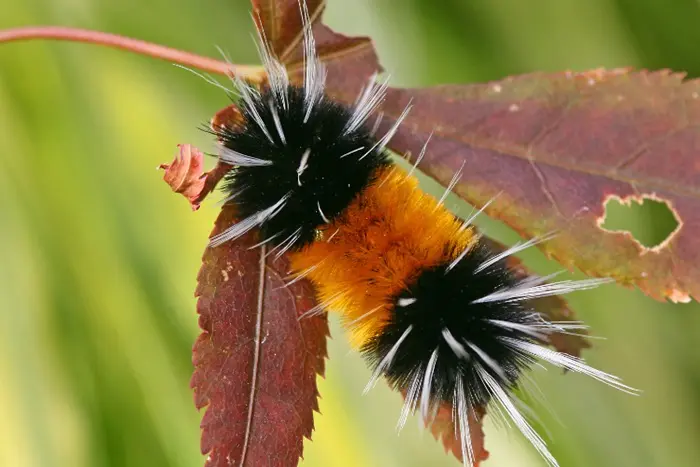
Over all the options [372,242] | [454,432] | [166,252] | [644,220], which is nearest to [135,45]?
[372,242]

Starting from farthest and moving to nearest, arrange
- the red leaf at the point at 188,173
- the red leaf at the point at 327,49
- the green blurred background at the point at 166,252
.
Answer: the green blurred background at the point at 166,252, the red leaf at the point at 327,49, the red leaf at the point at 188,173

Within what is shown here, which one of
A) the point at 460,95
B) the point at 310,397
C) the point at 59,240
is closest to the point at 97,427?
the point at 59,240

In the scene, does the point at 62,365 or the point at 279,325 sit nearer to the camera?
the point at 279,325

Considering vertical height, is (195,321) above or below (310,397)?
below

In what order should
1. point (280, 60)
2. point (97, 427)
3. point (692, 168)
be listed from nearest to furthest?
1. point (692, 168)
2. point (280, 60)
3. point (97, 427)

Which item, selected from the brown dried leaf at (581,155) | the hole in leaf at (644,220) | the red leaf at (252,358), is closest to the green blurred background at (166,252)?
the hole in leaf at (644,220)

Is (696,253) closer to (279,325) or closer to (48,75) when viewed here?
(279,325)

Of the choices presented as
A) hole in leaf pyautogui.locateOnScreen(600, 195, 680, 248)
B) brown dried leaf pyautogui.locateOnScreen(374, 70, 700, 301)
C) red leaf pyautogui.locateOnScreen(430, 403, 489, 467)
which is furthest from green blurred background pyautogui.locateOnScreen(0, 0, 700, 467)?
brown dried leaf pyautogui.locateOnScreen(374, 70, 700, 301)

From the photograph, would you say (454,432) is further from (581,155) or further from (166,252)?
(166,252)

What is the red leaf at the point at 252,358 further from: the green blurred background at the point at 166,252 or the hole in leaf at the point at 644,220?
the hole in leaf at the point at 644,220
